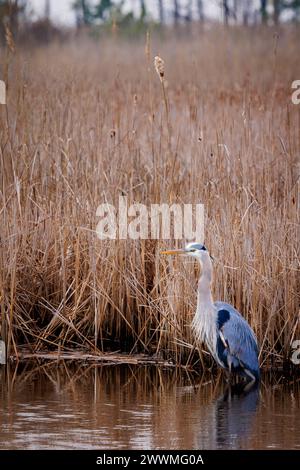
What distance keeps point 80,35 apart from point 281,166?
42.3 ft

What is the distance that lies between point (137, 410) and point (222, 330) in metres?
0.80

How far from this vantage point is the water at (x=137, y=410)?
12.5ft

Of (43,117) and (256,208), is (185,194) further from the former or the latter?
(43,117)

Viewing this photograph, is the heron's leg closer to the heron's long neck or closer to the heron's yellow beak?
the heron's long neck

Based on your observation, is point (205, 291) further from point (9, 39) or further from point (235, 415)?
point (9, 39)

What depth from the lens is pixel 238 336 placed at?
4.82 m

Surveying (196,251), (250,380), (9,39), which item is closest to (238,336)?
(250,380)

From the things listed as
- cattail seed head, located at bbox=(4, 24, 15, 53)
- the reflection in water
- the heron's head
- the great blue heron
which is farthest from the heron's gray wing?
cattail seed head, located at bbox=(4, 24, 15, 53)

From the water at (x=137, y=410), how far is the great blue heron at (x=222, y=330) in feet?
0.44

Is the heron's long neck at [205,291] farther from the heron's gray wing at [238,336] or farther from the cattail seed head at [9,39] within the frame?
the cattail seed head at [9,39]

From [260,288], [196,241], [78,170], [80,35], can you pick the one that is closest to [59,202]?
[78,170]

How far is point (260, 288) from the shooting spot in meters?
4.99

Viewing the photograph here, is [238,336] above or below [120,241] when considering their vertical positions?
below

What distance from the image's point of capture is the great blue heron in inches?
188
